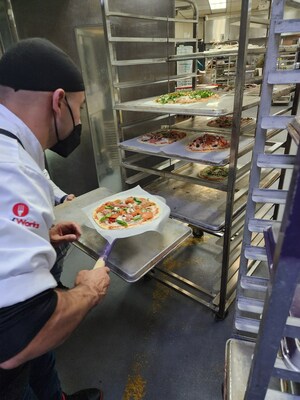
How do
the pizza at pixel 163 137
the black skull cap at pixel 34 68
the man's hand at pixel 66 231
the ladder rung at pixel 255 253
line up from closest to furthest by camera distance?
the black skull cap at pixel 34 68 → the ladder rung at pixel 255 253 → the man's hand at pixel 66 231 → the pizza at pixel 163 137

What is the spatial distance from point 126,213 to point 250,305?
2.62 ft

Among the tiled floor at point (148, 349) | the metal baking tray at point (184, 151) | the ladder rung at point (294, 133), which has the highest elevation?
the ladder rung at point (294, 133)

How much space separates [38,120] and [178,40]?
1.83 metres

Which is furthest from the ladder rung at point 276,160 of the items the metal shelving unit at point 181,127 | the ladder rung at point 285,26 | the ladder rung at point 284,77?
the metal shelving unit at point 181,127

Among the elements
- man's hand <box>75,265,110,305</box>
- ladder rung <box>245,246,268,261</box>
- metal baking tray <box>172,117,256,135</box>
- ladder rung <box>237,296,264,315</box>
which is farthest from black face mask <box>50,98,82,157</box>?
metal baking tray <box>172,117,256,135</box>

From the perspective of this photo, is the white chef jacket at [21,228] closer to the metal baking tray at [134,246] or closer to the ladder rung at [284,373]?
the metal baking tray at [134,246]

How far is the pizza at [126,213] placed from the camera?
140cm

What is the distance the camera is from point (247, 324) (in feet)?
3.76

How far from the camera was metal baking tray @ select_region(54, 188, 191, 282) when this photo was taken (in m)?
1.24

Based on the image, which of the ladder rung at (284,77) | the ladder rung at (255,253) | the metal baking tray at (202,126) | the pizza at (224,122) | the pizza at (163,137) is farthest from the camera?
the pizza at (224,122)

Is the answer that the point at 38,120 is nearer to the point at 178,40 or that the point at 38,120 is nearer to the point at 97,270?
the point at 97,270

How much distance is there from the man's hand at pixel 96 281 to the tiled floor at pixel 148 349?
94 cm

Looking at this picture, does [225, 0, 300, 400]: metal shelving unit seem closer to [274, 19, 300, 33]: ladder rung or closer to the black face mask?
[274, 19, 300, 33]: ladder rung

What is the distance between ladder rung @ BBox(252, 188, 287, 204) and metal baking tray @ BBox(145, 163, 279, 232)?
798 mm
